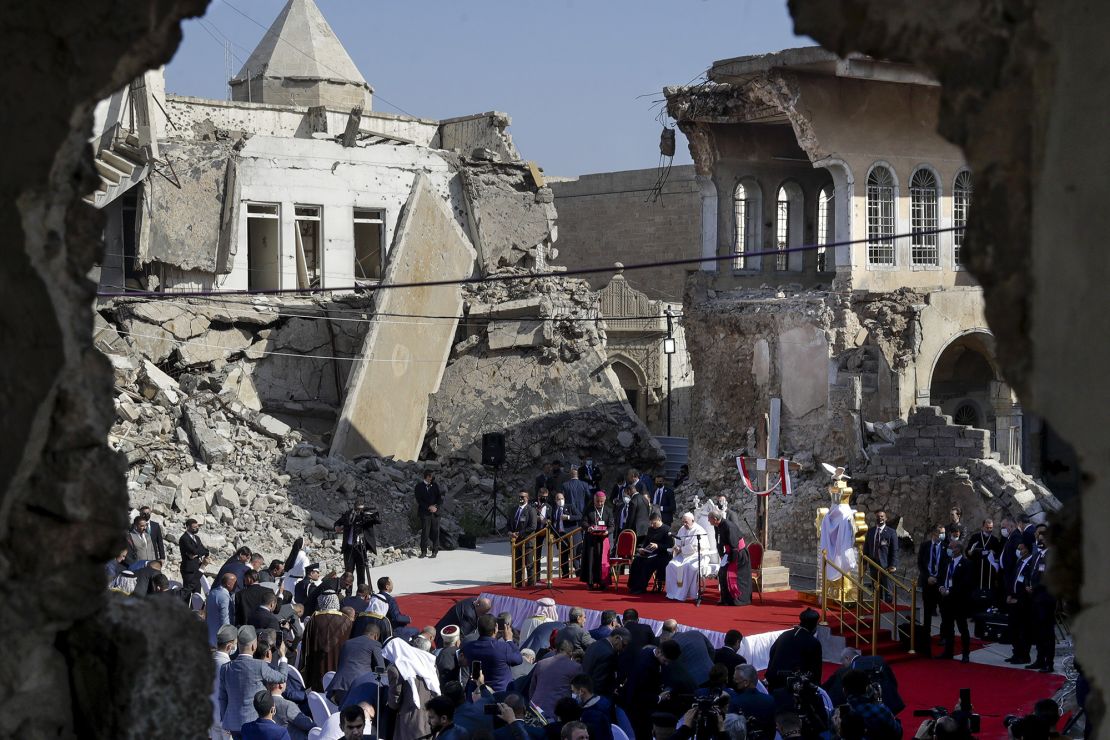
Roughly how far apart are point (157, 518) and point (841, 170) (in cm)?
1161

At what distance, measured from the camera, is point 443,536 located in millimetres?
22203

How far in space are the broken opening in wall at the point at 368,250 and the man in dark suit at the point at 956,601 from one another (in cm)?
1723

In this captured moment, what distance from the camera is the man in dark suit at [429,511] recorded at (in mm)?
21062

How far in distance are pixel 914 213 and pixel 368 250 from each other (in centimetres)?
1248

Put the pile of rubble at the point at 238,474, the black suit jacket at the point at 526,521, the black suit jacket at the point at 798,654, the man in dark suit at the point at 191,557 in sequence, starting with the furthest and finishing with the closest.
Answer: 1. the pile of rubble at the point at 238,474
2. the black suit jacket at the point at 526,521
3. the man in dark suit at the point at 191,557
4. the black suit jacket at the point at 798,654

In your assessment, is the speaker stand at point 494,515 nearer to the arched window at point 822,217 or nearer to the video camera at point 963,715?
the arched window at point 822,217

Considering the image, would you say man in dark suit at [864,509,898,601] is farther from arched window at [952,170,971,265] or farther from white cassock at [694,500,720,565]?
arched window at [952,170,971,265]

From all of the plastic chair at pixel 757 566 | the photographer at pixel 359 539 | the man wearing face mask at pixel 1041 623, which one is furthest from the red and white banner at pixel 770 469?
the photographer at pixel 359 539

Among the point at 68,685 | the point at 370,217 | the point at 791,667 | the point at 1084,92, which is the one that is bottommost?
the point at 791,667

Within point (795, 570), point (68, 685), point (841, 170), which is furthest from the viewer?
point (841, 170)

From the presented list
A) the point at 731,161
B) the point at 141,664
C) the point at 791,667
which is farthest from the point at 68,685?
the point at 731,161

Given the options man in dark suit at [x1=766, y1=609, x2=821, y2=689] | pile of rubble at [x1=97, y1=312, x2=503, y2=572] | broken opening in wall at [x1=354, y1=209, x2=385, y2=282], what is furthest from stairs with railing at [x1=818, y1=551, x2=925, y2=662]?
broken opening in wall at [x1=354, y1=209, x2=385, y2=282]

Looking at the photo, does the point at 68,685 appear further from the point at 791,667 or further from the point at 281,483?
the point at 281,483

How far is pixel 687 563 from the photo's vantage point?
16.1 m
